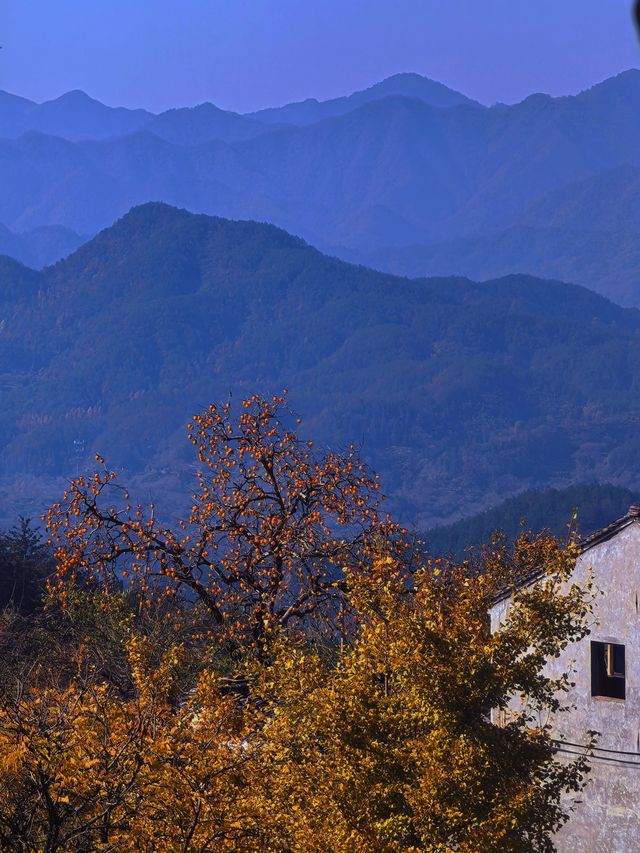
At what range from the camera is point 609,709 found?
33.7 m

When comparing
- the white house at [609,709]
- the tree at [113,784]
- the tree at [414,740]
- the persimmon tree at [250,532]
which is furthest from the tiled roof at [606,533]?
the tree at [113,784]

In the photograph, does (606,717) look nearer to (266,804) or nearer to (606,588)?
(606,588)

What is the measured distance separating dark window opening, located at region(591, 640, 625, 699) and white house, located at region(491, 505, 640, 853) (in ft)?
0.14

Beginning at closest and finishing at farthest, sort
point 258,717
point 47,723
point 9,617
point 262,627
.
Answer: point 47,723 < point 258,717 < point 262,627 < point 9,617

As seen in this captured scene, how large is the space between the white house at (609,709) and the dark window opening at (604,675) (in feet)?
0.14

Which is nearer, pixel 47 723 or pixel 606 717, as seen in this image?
pixel 47 723

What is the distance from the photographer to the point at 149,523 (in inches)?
1337

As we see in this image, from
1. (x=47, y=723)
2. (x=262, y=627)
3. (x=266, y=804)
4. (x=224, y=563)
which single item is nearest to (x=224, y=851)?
(x=266, y=804)

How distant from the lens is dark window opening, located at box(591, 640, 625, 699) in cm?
3425

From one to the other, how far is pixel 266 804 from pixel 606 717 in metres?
14.6

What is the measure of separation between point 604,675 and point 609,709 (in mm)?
1135

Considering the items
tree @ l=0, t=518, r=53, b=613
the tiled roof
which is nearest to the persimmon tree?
the tiled roof

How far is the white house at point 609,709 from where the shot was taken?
32812 mm

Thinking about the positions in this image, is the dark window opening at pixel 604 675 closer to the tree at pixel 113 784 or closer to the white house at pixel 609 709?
the white house at pixel 609 709
